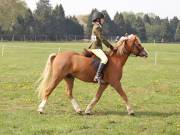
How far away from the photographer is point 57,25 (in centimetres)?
11950

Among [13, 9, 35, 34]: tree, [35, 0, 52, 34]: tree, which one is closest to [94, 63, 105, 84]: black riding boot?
[13, 9, 35, 34]: tree

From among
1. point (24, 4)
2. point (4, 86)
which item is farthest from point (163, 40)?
point (4, 86)

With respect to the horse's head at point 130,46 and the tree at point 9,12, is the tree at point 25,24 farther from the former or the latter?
the horse's head at point 130,46

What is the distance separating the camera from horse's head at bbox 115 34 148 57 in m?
11.4

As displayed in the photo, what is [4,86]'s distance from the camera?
54.8ft

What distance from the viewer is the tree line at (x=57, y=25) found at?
4257 inches

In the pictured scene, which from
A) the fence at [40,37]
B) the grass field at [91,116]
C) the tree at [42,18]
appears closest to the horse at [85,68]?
the grass field at [91,116]

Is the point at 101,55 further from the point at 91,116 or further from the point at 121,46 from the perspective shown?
the point at 91,116

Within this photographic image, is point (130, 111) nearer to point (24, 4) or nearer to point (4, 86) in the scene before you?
point (4, 86)

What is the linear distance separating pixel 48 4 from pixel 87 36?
53.4 feet

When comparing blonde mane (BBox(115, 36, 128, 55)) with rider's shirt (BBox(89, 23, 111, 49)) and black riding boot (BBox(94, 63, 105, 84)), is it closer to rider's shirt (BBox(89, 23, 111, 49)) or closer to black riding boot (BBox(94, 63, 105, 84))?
rider's shirt (BBox(89, 23, 111, 49))

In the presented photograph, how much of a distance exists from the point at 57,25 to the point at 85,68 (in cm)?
10933

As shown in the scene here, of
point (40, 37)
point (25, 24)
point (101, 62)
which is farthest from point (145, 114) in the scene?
point (40, 37)

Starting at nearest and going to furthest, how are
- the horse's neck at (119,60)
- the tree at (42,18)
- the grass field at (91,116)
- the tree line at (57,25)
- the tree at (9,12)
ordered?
the grass field at (91,116)
the horse's neck at (119,60)
the tree at (9,12)
the tree line at (57,25)
the tree at (42,18)
